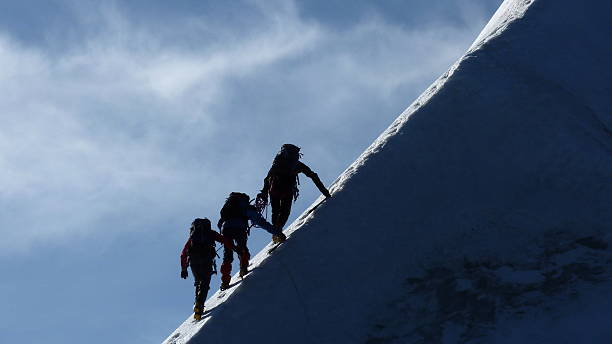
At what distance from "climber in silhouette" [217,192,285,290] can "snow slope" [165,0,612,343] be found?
0.42 meters

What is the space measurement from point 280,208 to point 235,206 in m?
1.04

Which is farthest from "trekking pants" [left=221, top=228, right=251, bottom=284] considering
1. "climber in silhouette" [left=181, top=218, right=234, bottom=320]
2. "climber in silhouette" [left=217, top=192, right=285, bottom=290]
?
"climber in silhouette" [left=181, top=218, right=234, bottom=320]

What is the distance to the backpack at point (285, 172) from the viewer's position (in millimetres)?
16594

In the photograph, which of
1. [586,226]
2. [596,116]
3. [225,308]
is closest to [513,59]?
[596,116]

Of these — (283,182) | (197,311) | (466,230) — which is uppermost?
(283,182)

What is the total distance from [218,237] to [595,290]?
6652 millimetres

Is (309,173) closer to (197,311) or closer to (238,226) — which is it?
(238,226)

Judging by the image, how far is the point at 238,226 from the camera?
52.7 feet

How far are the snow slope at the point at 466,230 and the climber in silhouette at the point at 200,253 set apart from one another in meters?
0.50

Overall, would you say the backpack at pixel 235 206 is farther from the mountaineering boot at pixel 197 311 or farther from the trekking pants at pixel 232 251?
the mountaineering boot at pixel 197 311

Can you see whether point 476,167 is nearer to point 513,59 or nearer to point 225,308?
point 513,59

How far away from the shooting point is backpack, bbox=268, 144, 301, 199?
16.6 meters

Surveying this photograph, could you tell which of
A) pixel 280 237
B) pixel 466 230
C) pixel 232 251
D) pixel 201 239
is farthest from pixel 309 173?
pixel 466 230

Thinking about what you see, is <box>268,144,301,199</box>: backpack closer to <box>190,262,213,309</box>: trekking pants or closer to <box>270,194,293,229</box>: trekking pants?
<box>270,194,293,229</box>: trekking pants
